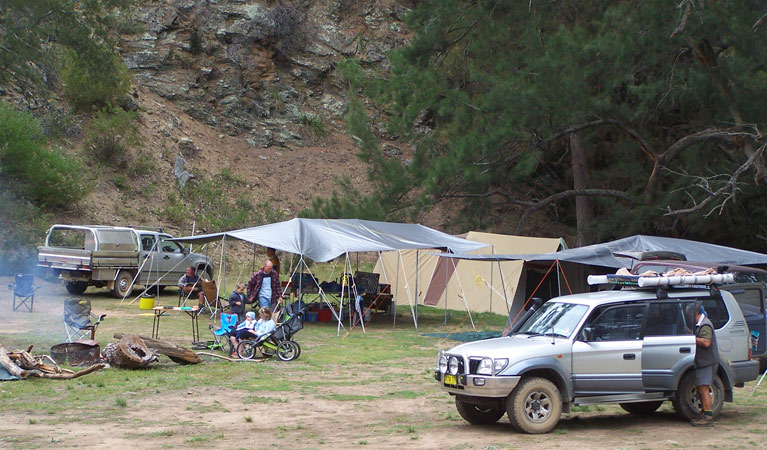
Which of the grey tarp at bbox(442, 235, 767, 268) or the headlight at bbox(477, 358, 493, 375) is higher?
the grey tarp at bbox(442, 235, 767, 268)

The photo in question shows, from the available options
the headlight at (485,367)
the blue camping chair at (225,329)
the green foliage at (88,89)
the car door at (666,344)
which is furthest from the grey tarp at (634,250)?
the green foliage at (88,89)

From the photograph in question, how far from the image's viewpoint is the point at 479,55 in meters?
22.9

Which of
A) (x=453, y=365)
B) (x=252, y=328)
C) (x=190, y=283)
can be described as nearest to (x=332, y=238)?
(x=190, y=283)

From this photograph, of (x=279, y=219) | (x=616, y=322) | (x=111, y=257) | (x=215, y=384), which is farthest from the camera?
(x=279, y=219)

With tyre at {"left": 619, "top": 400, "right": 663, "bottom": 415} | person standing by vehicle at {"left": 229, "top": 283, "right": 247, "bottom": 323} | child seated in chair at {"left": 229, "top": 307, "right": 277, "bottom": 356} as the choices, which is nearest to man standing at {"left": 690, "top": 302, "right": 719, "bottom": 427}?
tyre at {"left": 619, "top": 400, "right": 663, "bottom": 415}

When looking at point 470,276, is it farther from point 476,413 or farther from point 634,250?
point 476,413

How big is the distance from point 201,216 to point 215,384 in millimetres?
19828

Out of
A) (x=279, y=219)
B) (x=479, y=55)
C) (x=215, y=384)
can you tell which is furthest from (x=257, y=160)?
(x=215, y=384)

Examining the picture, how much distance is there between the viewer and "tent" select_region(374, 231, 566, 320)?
1819cm

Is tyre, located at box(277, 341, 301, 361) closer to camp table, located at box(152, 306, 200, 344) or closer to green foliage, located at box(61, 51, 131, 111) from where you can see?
camp table, located at box(152, 306, 200, 344)

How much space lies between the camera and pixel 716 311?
829 centimetres

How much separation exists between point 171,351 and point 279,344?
1.63 metres

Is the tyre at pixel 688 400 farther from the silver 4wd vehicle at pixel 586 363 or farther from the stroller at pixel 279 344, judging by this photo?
the stroller at pixel 279 344

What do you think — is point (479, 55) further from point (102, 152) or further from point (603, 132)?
point (102, 152)
